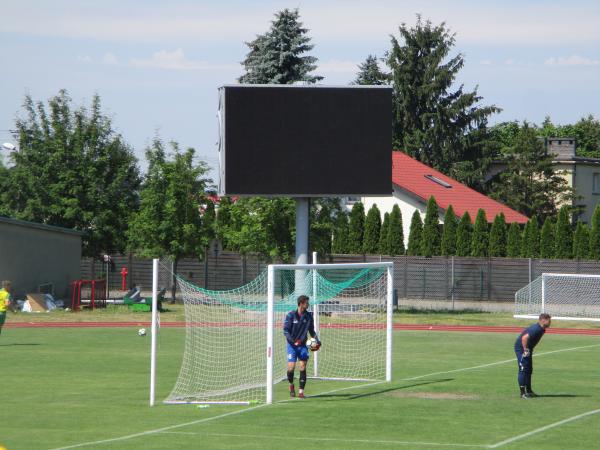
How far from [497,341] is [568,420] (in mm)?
17875

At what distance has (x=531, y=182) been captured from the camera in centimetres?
7812

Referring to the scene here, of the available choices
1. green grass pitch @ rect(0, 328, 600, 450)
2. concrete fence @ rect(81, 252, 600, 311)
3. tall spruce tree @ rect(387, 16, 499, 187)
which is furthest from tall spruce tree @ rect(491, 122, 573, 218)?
green grass pitch @ rect(0, 328, 600, 450)

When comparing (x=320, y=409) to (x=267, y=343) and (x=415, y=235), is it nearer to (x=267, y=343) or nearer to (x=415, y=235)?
(x=267, y=343)

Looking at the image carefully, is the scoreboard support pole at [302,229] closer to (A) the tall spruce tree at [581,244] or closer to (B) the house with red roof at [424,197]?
(A) the tall spruce tree at [581,244]

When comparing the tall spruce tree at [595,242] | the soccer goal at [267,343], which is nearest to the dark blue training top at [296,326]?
the soccer goal at [267,343]

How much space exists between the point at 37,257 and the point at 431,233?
22737 millimetres

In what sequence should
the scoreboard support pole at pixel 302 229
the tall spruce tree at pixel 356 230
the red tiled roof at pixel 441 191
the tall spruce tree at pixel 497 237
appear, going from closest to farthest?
1. the scoreboard support pole at pixel 302 229
2. the tall spruce tree at pixel 497 237
3. the tall spruce tree at pixel 356 230
4. the red tiled roof at pixel 441 191

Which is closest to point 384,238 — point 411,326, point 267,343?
point 411,326

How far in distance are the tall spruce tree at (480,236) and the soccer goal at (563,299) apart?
10396 millimetres

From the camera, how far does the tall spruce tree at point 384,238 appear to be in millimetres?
62275

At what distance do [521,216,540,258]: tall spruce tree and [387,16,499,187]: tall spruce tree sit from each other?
956 inches

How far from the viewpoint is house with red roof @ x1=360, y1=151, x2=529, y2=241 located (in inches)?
2648

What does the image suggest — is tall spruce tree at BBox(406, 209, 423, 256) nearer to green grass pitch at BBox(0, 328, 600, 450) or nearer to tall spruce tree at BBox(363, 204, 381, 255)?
tall spruce tree at BBox(363, 204, 381, 255)

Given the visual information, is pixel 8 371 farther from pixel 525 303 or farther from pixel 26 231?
pixel 525 303
